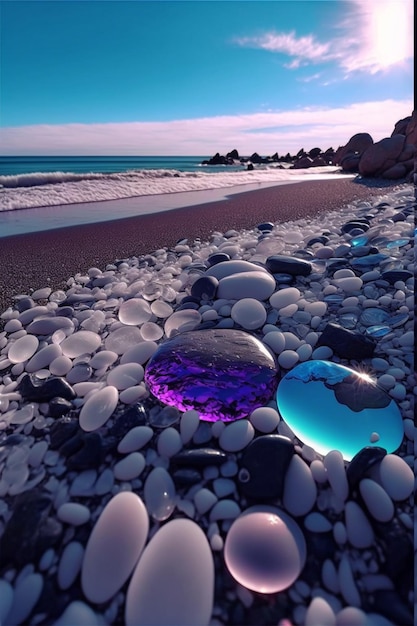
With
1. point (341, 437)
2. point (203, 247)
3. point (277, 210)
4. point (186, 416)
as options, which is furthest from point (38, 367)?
point (277, 210)

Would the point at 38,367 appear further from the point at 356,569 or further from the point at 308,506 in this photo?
the point at 356,569

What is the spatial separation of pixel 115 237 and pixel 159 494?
8.79 ft

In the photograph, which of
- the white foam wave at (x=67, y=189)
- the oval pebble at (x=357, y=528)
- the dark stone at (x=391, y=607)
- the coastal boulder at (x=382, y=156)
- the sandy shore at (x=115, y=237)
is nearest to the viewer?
the dark stone at (x=391, y=607)

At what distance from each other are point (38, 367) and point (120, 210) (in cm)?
374

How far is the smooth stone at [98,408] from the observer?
0.98 meters

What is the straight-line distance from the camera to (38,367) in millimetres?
1288

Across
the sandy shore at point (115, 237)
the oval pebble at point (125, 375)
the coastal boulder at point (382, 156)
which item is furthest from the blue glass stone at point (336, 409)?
the coastal boulder at point (382, 156)

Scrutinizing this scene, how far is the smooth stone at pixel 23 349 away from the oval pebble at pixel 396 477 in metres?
1.26

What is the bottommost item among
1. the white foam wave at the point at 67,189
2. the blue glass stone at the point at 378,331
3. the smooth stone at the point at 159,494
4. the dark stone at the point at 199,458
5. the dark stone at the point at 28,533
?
the dark stone at the point at 28,533

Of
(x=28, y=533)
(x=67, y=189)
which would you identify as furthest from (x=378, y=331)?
(x=67, y=189)

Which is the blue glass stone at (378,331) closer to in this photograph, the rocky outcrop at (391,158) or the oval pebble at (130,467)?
the oval pebble at (130,467)

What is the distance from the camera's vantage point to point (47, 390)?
3.67 feet

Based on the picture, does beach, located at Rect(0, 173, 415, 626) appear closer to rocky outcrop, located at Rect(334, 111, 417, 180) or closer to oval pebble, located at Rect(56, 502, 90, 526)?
oval pebble, located at Rect(56, 502, 90, 526)

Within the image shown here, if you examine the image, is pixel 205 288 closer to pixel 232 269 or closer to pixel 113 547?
pixel 232 269
